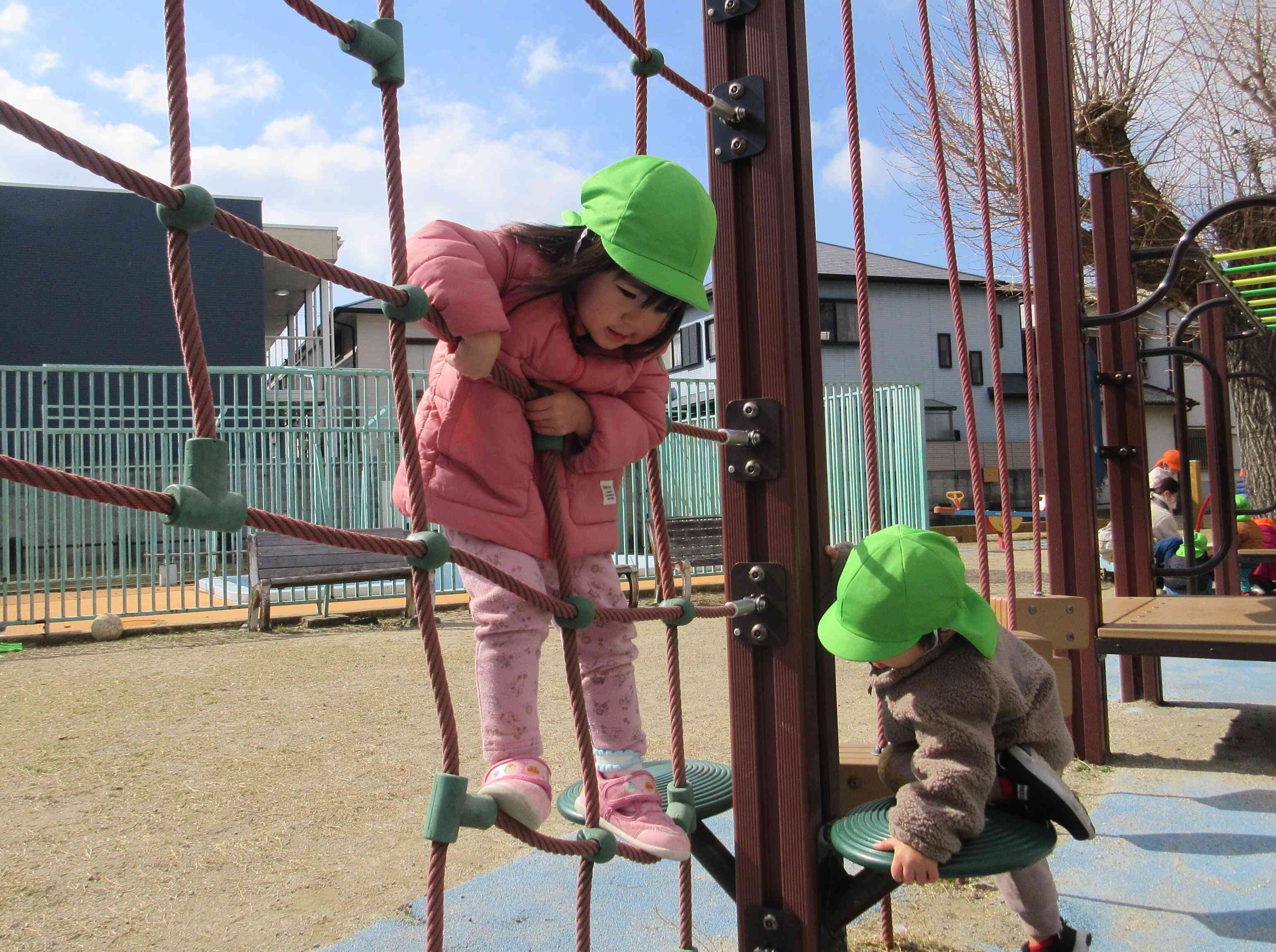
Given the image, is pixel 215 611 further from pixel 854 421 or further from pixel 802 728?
pixel 802 728

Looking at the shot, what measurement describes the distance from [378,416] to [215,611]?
208 cm

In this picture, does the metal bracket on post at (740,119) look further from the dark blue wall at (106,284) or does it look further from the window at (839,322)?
the window at (839,322)

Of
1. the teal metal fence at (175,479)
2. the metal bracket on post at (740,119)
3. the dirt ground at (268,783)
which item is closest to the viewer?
the metal bracket on post at (740,119)

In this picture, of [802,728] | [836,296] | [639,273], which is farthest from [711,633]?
[836,296]

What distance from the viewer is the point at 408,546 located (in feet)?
3.94

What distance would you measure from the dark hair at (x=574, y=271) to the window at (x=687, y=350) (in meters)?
21.6

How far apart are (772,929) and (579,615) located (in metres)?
0.68

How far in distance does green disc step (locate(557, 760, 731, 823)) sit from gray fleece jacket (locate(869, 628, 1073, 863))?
1.04ft

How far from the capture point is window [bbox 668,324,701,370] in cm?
2369

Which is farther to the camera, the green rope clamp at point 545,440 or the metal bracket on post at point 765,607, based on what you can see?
the metal bracket on post at point 765,607

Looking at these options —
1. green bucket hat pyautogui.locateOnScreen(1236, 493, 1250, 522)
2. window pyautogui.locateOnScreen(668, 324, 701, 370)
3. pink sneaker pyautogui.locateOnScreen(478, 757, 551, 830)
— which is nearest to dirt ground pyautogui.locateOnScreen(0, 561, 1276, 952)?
pink sneaker pyautogui.locateOnScreen(478, 757, 551, 830)

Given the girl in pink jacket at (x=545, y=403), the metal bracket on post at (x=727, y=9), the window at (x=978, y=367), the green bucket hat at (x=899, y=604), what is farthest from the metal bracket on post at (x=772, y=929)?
the window at (x=978, y=367)

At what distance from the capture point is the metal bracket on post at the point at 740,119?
6.01 ft

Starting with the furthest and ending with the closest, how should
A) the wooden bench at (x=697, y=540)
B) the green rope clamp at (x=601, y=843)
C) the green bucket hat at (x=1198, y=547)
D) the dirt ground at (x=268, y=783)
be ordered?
the wooden bench at (x=697, y=540)
the green bucket hat at (x=1198, y=547)
the dirt ground at (x=268, y=783)
the green rope clamp at (x=601, y=843)
